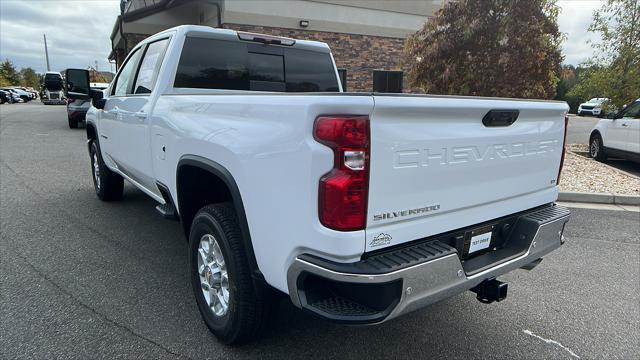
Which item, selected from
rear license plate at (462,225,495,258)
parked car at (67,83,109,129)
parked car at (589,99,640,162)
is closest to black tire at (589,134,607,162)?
parked car at (589,99,640,162)

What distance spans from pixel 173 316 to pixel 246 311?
34.6 inches

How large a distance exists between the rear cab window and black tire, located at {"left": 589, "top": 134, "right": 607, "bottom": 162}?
9.02 m

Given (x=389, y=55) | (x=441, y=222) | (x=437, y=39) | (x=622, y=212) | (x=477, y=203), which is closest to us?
(x=441, y=222)

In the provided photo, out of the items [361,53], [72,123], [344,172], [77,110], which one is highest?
[361,53]

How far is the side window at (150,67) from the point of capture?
4.06 m

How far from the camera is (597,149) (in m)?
11.2

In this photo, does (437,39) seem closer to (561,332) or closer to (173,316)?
(561,332)

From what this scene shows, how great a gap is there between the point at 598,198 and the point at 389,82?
5255 mm

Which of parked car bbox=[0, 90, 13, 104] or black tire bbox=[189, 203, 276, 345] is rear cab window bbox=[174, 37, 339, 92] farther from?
parked car bbox=[0, 90, 13, 104]

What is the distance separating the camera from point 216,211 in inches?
109

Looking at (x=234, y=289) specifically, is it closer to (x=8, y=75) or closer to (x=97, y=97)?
(x=97, y=97)

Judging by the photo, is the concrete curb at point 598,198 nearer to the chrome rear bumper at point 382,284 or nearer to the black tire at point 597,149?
the black tire at point 597,149

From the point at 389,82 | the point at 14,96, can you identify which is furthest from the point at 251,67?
the point at 14,96

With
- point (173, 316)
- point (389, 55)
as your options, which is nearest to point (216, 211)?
point (173, 316)
